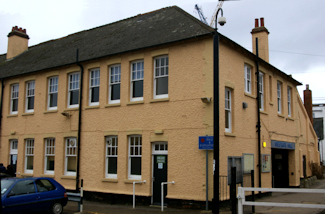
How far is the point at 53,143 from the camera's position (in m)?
18.2

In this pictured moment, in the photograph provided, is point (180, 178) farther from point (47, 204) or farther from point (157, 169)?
point (47, 204)

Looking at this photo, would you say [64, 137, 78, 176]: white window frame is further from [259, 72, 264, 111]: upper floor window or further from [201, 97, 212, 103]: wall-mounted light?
[259, 72, 264, 111]: upper floor window

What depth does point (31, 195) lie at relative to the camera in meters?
11.0

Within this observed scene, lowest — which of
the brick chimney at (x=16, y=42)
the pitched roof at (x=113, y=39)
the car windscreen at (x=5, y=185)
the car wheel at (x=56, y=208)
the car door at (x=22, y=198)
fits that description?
the car wheel at (x=56, y=208)

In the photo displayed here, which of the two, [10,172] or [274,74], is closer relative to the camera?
[10,172]

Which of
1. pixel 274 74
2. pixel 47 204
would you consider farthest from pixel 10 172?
pixel 274 74

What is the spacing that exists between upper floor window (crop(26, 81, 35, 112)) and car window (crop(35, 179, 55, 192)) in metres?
9.05

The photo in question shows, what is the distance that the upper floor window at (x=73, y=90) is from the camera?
57.7ft

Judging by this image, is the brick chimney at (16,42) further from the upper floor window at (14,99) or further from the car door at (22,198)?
the car door at (22,198)

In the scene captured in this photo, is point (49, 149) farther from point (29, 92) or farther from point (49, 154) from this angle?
point (29, 92)

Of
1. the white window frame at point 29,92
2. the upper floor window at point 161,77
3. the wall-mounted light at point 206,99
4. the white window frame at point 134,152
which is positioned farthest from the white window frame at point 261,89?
the white window frame at point 29,92

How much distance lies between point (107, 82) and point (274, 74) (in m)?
9.60

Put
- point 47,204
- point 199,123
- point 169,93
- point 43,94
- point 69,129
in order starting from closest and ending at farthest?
point 47,204, point 199,123, point 169,93, point 69,129, point 43,94

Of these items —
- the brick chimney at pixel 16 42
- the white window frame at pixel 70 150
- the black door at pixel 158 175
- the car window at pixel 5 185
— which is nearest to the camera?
the car window at pixel 5 185
